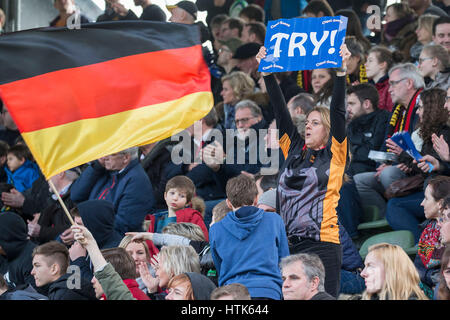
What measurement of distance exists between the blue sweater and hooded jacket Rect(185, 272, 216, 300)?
21 centimetres

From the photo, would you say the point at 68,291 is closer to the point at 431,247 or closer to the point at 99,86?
the point at 99,86

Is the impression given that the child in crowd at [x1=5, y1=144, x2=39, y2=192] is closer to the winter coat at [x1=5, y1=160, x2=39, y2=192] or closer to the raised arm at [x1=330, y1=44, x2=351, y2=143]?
the winter coat at [x1=5, y1=160, x2=39, y2=192]

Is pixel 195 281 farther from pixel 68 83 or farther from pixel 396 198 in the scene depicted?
pixel 396 198

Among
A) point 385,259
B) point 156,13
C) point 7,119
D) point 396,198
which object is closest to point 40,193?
point 7,119

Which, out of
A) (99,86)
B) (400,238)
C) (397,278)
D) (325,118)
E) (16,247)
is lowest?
(16,247)

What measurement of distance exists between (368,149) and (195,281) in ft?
12.1

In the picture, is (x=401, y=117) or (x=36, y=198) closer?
(x=401, y=117)

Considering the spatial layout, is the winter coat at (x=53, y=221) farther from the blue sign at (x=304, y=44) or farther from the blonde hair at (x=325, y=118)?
the blonde hair at (x=325, y=118)

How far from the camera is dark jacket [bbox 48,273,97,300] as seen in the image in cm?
726

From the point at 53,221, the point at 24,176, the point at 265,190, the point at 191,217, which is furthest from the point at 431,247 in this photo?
the point at 24,176

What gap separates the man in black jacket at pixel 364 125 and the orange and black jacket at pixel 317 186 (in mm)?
2254

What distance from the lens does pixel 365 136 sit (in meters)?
9.45

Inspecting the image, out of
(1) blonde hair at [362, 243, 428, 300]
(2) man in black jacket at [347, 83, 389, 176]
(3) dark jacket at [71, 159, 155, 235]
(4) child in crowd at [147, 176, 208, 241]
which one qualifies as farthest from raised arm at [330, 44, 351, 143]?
(3) dark jacket at [71, 159, 155, 235]

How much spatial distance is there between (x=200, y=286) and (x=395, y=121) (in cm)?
372
